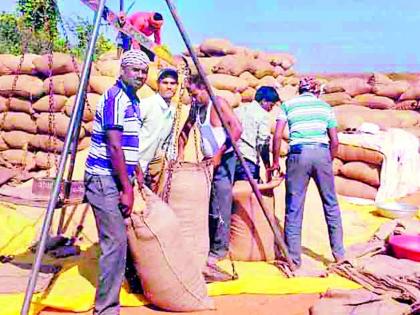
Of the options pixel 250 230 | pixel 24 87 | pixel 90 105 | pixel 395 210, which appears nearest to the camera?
pixel 250 230

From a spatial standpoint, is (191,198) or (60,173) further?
(191,198)

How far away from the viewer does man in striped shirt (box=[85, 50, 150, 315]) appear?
3.46 meters

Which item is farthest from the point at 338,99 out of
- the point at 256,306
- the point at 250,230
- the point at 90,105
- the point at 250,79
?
the point at 256,306

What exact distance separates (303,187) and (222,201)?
2.13ft

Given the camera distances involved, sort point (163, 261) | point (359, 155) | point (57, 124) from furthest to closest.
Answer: point (57, 124) < point (359, 155) < point (163, 261)

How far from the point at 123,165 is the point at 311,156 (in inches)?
68.7

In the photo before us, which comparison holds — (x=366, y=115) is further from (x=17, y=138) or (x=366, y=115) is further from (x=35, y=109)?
(x=17, y=138)

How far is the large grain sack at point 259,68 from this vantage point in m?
9.82

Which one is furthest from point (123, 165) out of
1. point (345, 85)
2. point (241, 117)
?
point (345, 85)

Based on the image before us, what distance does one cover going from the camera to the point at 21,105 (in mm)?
8062

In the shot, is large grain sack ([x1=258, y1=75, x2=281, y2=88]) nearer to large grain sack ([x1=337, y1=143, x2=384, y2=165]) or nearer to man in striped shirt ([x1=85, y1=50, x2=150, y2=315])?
large grain sack ([x1=337, y1=143, x2=384, y2=165])

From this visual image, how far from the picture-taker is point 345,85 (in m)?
11.1

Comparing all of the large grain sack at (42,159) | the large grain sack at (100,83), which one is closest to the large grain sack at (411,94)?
the large grain sack at (100,83)

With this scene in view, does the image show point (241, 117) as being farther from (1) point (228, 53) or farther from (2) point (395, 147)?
(1) point (228, 53)
